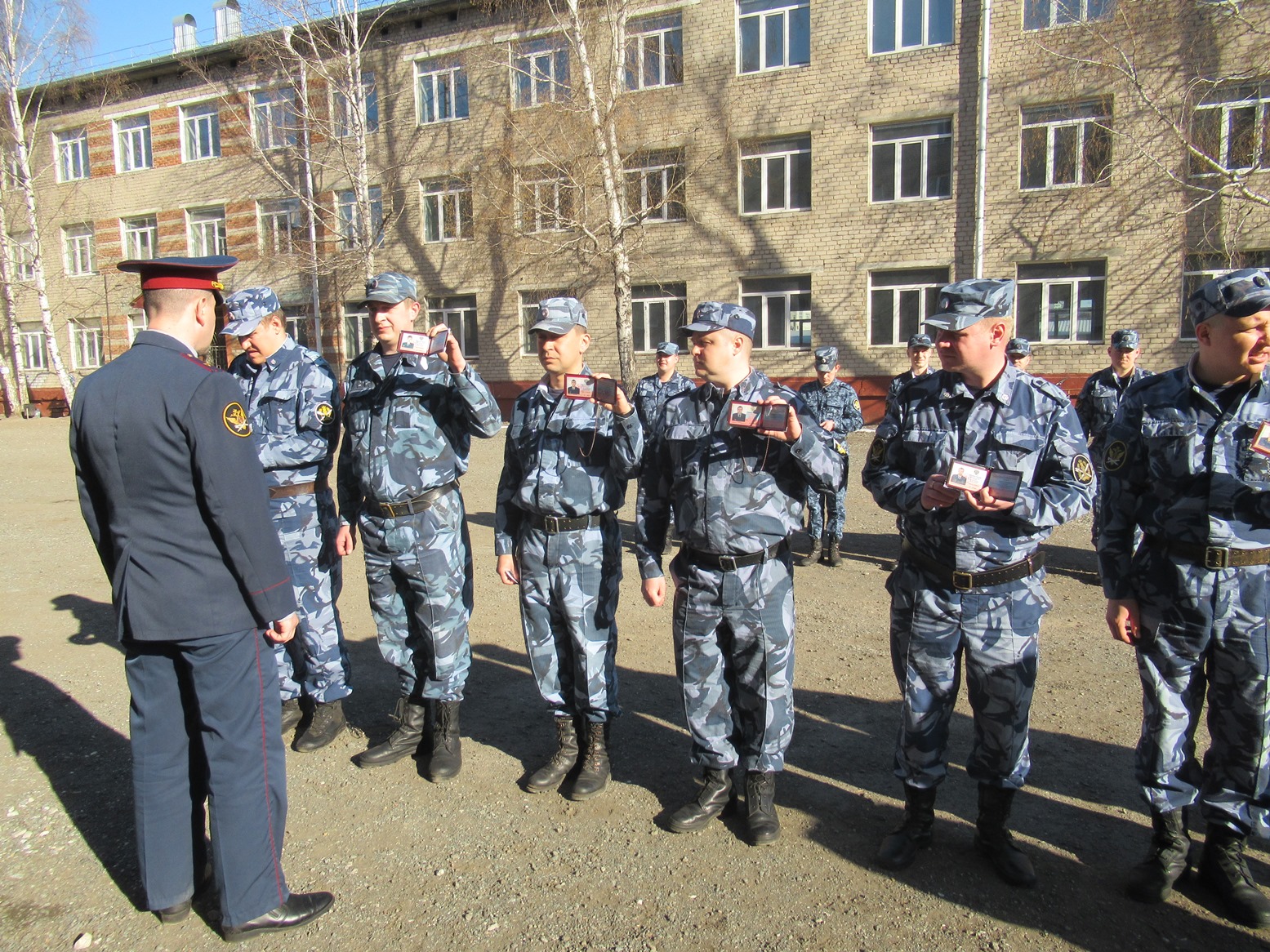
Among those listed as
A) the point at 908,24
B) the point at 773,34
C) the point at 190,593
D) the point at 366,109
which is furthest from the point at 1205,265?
the point at 366,109

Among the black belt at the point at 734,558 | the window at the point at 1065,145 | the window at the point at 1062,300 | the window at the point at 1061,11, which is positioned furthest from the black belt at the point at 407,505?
the window at the point at 1061,11

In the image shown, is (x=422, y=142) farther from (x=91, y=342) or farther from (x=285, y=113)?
(x=91, y=342)

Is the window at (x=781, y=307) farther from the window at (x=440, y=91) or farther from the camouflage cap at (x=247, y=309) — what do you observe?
the camouflage cap at (x=247, y=309)

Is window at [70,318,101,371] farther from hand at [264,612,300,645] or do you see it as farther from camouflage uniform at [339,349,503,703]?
hand at [264,612,300,645]

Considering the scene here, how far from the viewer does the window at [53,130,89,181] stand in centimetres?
2758

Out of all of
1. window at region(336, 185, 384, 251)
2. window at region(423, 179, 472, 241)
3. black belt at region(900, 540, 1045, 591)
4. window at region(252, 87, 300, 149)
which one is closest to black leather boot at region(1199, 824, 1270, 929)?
black belt at region(900, 540, 1045, 591)

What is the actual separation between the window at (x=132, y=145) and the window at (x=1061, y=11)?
25701 mm

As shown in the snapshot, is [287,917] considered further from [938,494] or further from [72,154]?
[72,154]

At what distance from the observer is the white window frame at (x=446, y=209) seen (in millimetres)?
21453

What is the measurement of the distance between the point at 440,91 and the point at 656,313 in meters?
8.72

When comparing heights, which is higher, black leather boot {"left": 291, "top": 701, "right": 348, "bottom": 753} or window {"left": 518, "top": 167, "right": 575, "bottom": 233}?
window {"left": 518, "top": 167, "right": 575, "bottom": 233}

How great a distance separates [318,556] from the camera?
4031 mm

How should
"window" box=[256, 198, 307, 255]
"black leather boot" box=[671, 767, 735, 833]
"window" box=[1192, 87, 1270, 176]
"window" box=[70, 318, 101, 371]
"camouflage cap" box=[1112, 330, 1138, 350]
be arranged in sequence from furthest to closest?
"window" box=[70, 318, 101, 371] → "window" box=[256, 198, 307, 255] → "window" box=[1192, 87, 1270, 176] → "camouflage cap" box=[1112, 330, 1138, 350] → "black leather boot" box=[671, 767, 735, 833]

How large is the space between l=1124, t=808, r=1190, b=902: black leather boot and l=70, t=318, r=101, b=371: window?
109 feet
